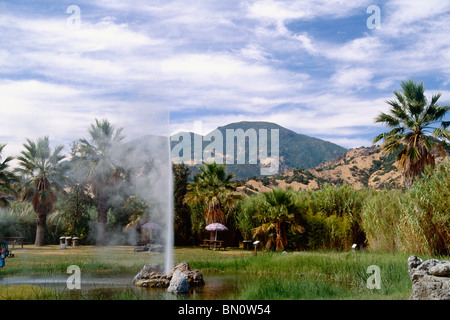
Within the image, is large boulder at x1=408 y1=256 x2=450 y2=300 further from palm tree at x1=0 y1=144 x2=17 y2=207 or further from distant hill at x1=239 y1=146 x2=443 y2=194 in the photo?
distant hill at x1=239 y1=146 x2=443 y2=194

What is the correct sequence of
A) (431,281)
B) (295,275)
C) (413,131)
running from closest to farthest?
(431,281) < (295,275) < (413,131)

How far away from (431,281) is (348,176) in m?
59.3

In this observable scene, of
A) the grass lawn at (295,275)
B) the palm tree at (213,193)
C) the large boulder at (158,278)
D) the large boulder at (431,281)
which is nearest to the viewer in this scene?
the large boulder at (431,281)

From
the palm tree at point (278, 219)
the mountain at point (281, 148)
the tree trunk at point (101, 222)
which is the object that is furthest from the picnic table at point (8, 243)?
the mountain at point (281, 148)

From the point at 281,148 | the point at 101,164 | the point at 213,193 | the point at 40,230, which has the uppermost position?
the point at 281,148

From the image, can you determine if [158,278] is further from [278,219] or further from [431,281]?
[278,219]

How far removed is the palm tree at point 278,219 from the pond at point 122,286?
9763mm

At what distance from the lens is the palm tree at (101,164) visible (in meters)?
30.5

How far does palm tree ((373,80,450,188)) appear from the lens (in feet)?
66.9

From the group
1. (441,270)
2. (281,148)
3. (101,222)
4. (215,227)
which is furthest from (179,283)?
(281,148)

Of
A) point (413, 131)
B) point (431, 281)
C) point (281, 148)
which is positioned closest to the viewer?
point (431, 281)

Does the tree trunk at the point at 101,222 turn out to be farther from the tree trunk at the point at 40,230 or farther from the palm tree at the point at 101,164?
the tree trunk at the point at 40,230

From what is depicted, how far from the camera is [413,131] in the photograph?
21312 mm

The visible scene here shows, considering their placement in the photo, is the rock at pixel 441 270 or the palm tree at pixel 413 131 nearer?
the rock at pixel 441 270
